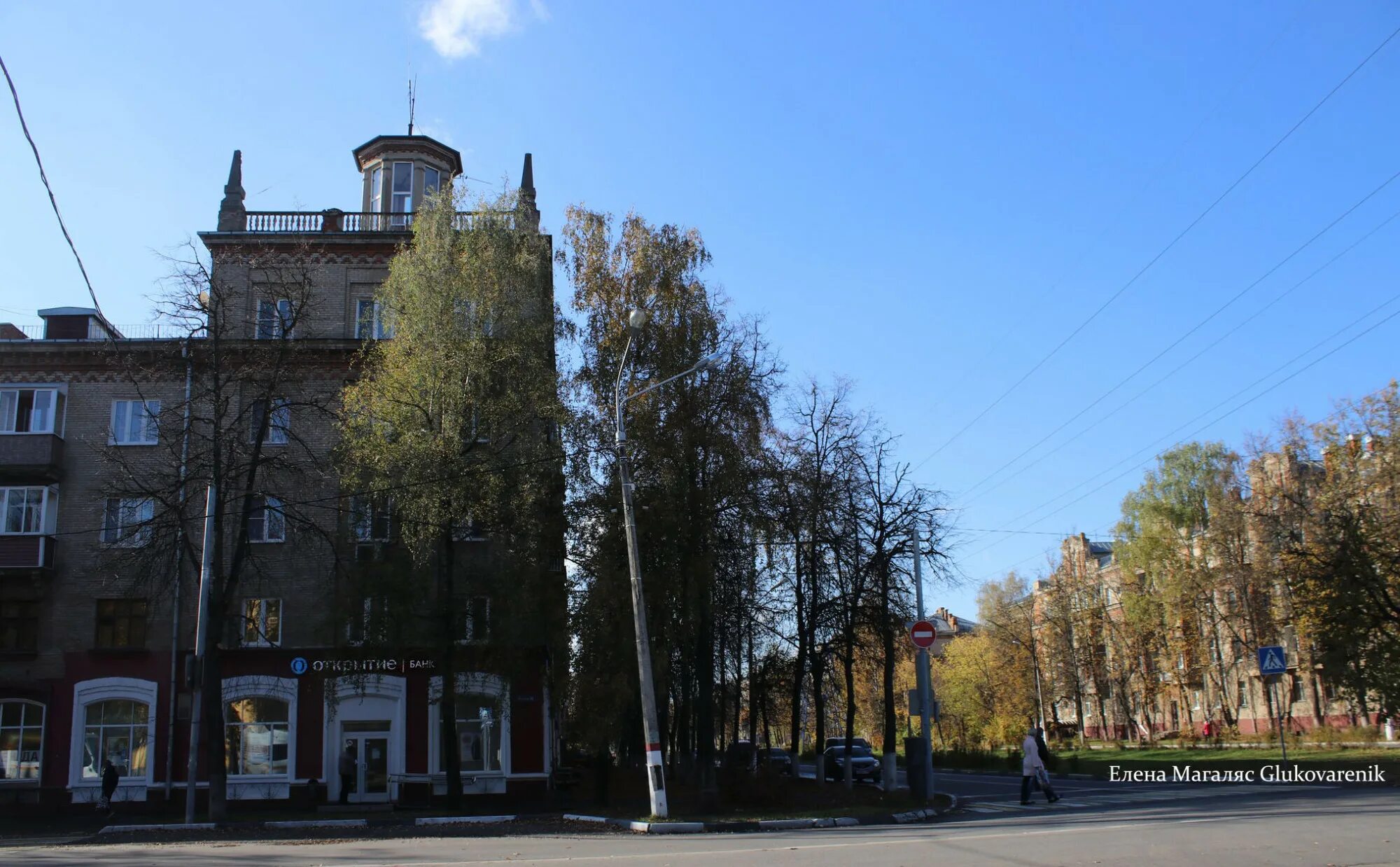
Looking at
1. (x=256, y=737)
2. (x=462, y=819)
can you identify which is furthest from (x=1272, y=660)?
(x=256, y=737)

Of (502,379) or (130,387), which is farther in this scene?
(130,387)

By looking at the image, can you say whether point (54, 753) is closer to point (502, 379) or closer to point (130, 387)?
point (130, 387)

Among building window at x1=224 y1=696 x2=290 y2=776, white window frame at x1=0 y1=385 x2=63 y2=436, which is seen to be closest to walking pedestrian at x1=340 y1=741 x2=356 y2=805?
building window at x1=224 y1=696 x2=290 y2=776

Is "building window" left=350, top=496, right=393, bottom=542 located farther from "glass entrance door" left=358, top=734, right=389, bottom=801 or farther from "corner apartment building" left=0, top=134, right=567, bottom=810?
"glass entrance door" left=358, top=734, right=389, bottom=801

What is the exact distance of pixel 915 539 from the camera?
2881 cm

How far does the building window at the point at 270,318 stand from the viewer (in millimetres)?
32938

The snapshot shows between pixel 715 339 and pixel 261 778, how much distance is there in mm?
21138

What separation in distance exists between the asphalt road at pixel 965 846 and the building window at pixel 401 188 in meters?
26.1

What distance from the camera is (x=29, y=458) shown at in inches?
1437

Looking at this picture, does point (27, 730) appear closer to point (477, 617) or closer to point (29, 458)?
point (29, 458)

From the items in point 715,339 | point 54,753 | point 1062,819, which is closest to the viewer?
point 1062,819

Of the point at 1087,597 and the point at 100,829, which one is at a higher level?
the point at 1087,597

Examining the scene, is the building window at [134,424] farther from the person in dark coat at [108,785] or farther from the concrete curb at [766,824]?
the concrete curb at [766,824]

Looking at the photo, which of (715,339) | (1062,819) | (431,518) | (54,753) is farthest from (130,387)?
(1062,819)
